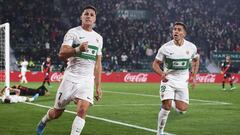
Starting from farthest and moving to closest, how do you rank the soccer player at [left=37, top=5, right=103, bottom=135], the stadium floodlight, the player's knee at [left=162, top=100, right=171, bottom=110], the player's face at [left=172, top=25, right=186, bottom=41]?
1. the stadium floodlight
2. the player's face at [left=172, top=25, right=186, bottom=41]
3. the player's knee at [left=162, top=100, right=171, bottom=110]
4. the soccer player at [left=37, top=5, right=103, bottom=135]

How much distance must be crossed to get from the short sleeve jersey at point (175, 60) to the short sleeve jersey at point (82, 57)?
2.78m

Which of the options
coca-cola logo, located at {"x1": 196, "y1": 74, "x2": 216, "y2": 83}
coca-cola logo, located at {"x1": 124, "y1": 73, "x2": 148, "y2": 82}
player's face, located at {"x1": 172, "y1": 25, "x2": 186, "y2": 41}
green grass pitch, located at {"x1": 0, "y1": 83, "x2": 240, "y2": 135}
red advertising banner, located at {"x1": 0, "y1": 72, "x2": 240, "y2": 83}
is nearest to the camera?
player's face, located at {"x1": 172, "y1": 25, "x2": 186, "y2": 41}

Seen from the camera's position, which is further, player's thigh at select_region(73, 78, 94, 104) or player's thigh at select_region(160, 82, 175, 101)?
player's thigh at select_region(160, 82, 175, 101)

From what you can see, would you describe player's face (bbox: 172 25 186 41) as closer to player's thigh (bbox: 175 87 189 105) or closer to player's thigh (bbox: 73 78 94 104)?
player's thigh (bbox: 175 87 189 105)

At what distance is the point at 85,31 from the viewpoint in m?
8.99

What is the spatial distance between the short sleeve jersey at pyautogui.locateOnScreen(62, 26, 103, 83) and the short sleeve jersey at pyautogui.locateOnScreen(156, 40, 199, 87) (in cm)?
278

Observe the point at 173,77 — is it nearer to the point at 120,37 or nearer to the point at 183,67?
the point at 183,67

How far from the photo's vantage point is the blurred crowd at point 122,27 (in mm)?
45500

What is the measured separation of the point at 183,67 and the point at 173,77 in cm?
34

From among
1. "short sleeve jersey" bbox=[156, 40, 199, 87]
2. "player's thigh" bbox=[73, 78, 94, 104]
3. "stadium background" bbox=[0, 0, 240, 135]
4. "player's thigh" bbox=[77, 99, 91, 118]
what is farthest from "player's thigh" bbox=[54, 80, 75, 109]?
"stadium background" bbox=[0, 0, 240, 135]

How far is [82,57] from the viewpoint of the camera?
28.9ft

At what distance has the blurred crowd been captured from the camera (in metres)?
45.5

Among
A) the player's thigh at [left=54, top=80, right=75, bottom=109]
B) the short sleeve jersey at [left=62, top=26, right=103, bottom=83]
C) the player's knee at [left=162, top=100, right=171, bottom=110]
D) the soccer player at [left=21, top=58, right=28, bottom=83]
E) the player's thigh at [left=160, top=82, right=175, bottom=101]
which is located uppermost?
the short sleeve jersey at [left=62, top=26, right=103, bottom=83]

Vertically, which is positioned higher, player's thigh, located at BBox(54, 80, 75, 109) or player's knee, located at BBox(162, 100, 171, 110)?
player's thigh, located at BBox(54, 80, 75, 109)
